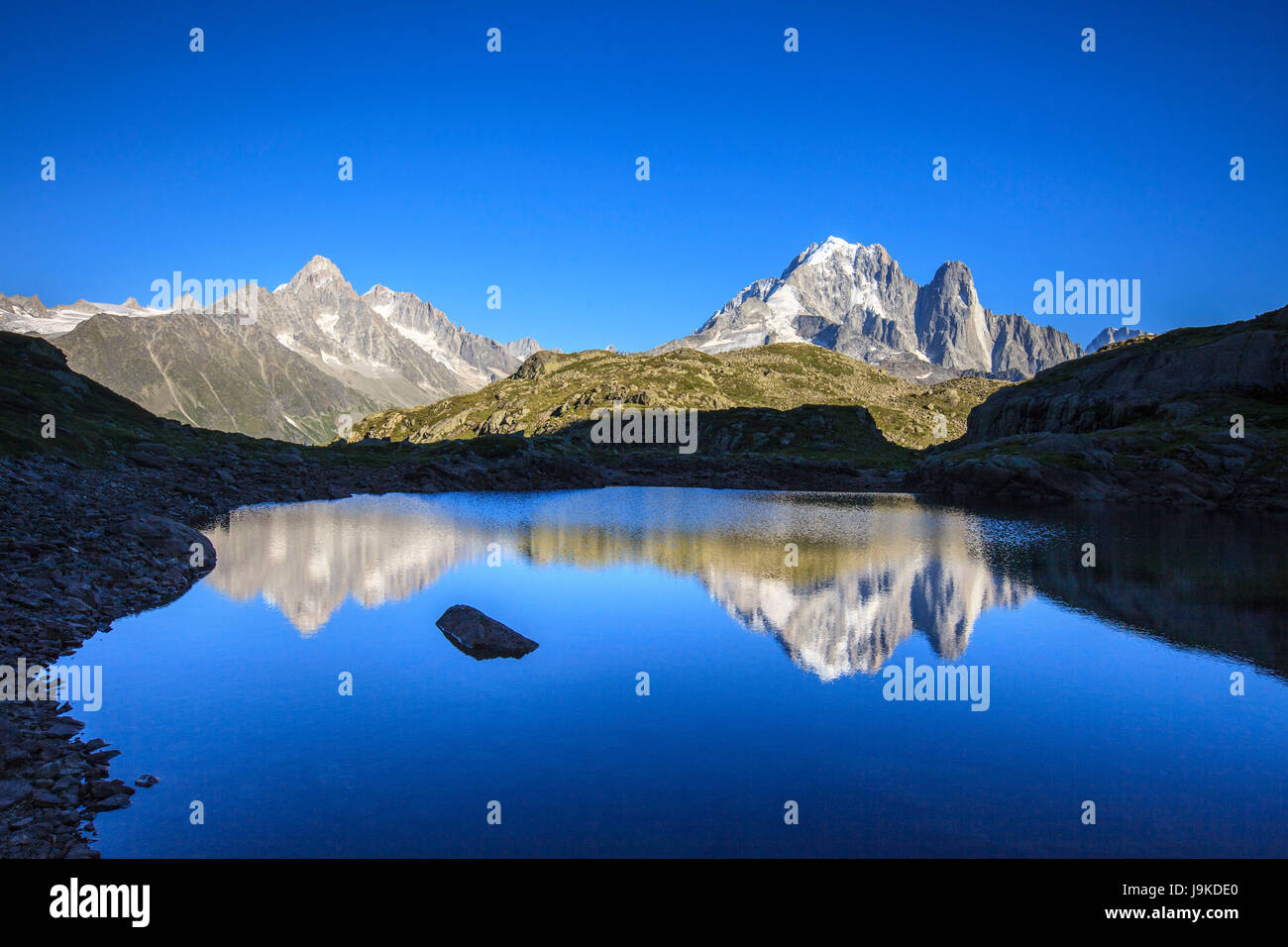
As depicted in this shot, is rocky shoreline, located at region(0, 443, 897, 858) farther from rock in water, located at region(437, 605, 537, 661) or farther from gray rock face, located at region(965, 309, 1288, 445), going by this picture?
gray rock face, located at region(965, 309, 1288, 445)

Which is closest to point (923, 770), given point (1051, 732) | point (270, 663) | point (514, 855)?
point (1051, 732)

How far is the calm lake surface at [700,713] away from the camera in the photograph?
16562 millimetres

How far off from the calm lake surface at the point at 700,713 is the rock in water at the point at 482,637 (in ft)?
3.16

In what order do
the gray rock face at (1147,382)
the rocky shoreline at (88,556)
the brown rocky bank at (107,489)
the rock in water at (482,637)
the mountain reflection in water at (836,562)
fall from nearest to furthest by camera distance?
the rocky shoreline at (88,556), the brown rocky bank at (107,489), the rock in water at (482,637), the mountain reflection in water at (836,562), the gray rock face at (1147,382)

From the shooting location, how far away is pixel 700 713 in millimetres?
24031

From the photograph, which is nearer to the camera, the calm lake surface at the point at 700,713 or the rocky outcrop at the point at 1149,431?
the calm lake surface at the point at 700,713

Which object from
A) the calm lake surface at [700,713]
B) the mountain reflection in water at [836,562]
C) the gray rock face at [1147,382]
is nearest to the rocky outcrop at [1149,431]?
the gray rock face at [1147,382]

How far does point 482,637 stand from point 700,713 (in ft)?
39.0

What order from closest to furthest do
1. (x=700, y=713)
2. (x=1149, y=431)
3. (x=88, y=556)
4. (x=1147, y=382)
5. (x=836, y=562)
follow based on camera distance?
(x=700, y=713)
(x=88, y=556)
(x=836, y=562)
(x=1149, y=431)
(x=1147, y=382)

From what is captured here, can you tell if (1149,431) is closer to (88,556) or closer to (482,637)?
(482,637)

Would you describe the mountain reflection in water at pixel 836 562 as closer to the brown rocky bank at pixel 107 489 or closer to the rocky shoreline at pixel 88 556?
the rocky shoreline at pixel 88 556

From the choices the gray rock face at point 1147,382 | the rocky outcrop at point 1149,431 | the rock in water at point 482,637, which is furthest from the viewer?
the gray rock face at point 1147,382

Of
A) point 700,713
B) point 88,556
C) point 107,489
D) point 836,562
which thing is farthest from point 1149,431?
point 107,489

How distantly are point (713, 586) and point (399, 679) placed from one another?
76.1 ft
